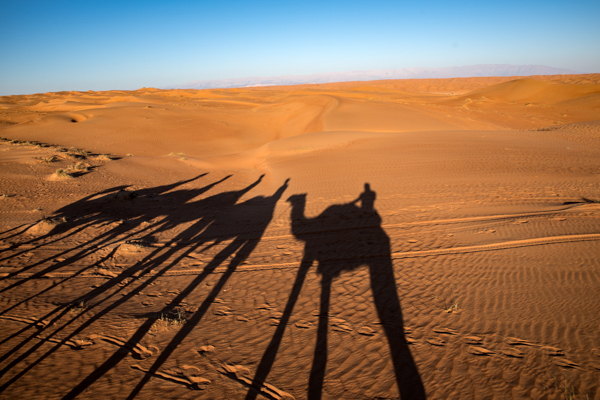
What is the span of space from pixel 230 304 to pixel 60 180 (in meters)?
10.6

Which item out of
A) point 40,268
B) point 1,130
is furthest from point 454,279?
point 1,130

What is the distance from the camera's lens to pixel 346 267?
19.4ft

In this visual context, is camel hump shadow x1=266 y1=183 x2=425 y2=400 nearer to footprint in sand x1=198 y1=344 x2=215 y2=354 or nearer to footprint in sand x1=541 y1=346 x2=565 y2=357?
footprint in sand x1=198 y1=344 x2=215 y2=354

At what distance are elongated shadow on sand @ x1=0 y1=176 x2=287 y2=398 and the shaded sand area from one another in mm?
39

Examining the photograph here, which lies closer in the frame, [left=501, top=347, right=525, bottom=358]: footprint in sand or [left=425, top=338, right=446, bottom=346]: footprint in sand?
[left=501, top=347, right=525, bottom=358]: footprint in sand

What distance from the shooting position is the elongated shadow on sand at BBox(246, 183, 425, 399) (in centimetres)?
344

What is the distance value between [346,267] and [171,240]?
14.4 ft

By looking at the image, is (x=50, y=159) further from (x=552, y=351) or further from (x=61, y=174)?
(x=552, y=351)

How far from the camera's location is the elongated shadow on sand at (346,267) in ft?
11.3

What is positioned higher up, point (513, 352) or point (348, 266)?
point (348, 266)

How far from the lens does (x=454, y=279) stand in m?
5.20

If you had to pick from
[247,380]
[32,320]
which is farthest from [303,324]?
[32,320]

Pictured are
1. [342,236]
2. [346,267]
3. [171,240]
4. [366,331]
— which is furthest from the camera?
[171,240]

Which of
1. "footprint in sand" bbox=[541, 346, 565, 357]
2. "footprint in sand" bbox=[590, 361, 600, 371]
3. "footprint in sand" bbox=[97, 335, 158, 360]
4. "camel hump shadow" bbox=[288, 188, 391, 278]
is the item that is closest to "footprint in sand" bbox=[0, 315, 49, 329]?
"footprint in sand" bbox=[97, 335, 158, 360]
